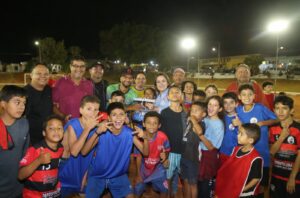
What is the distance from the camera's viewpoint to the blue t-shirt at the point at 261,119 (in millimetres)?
4590

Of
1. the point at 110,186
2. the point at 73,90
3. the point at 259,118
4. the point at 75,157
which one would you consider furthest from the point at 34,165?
the point at 259,118

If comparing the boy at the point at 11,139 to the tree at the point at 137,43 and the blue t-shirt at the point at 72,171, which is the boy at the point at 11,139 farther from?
the tree at the point at 137,43

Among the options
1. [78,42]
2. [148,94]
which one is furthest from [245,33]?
[148,94]

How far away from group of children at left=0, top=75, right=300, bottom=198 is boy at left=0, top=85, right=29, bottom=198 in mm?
13

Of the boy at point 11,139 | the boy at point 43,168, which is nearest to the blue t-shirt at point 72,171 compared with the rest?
the boy at point 43,168

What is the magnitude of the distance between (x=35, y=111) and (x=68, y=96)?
0.69 m

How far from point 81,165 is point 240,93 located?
298 cm

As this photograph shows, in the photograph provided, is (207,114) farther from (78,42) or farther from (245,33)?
(78,42)

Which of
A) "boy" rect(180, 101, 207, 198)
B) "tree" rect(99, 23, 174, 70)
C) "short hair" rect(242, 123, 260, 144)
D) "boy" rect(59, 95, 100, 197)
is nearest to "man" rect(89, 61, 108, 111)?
"boy" rect(59, 95, 100, 197)

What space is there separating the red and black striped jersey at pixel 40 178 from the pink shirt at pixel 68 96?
1692 mm

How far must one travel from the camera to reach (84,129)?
12.8 ft

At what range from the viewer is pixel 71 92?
5.35 metres

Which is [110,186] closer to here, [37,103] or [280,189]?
[37,103]

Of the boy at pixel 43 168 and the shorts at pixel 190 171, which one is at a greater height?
the boy at pixel 43 168
